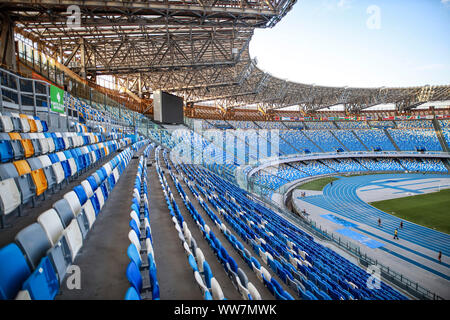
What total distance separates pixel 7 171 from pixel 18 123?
2676mm

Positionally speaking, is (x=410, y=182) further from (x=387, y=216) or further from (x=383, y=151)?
(x=387, y=216)

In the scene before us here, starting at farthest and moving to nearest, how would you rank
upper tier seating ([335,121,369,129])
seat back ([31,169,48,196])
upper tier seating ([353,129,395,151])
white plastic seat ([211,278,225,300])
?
1. upper tier seating ([335,121,369,129])
2. upper tier seating ([353,129,395,151])
3. seat back ([31,169,48,196])
4. white plastic seat ([211,278,225,300])

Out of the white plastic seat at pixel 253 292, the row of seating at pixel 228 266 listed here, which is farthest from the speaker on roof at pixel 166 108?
the white plastic seat at pixel 253 292

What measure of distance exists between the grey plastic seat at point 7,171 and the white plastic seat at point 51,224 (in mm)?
1216

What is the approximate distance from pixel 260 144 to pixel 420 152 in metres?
24.3

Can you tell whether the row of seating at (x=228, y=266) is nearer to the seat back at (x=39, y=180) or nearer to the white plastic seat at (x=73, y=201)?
the white plastic seat at (x=73, y=201)

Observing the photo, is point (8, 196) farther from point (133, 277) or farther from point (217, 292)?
point (217, 292)

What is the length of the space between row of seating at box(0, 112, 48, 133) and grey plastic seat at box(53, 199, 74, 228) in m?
3.08

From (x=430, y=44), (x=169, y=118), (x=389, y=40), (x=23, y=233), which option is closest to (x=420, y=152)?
(x=430, y=44)

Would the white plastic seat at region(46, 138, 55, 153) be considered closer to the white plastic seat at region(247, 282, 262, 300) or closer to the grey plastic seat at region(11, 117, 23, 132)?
the grey plastic seat at region(11, 117, 23, 132)

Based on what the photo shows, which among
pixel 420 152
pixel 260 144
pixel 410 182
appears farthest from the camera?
pixel 420 152

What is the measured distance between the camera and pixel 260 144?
109 ft

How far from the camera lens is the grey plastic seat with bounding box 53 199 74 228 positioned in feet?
8.65

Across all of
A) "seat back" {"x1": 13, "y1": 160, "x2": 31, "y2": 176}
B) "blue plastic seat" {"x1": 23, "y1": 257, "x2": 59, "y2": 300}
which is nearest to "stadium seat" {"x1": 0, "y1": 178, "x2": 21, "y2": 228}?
"seat back" {"x1": 13, "y1": 160, "x2": 31, "y2": 176}
